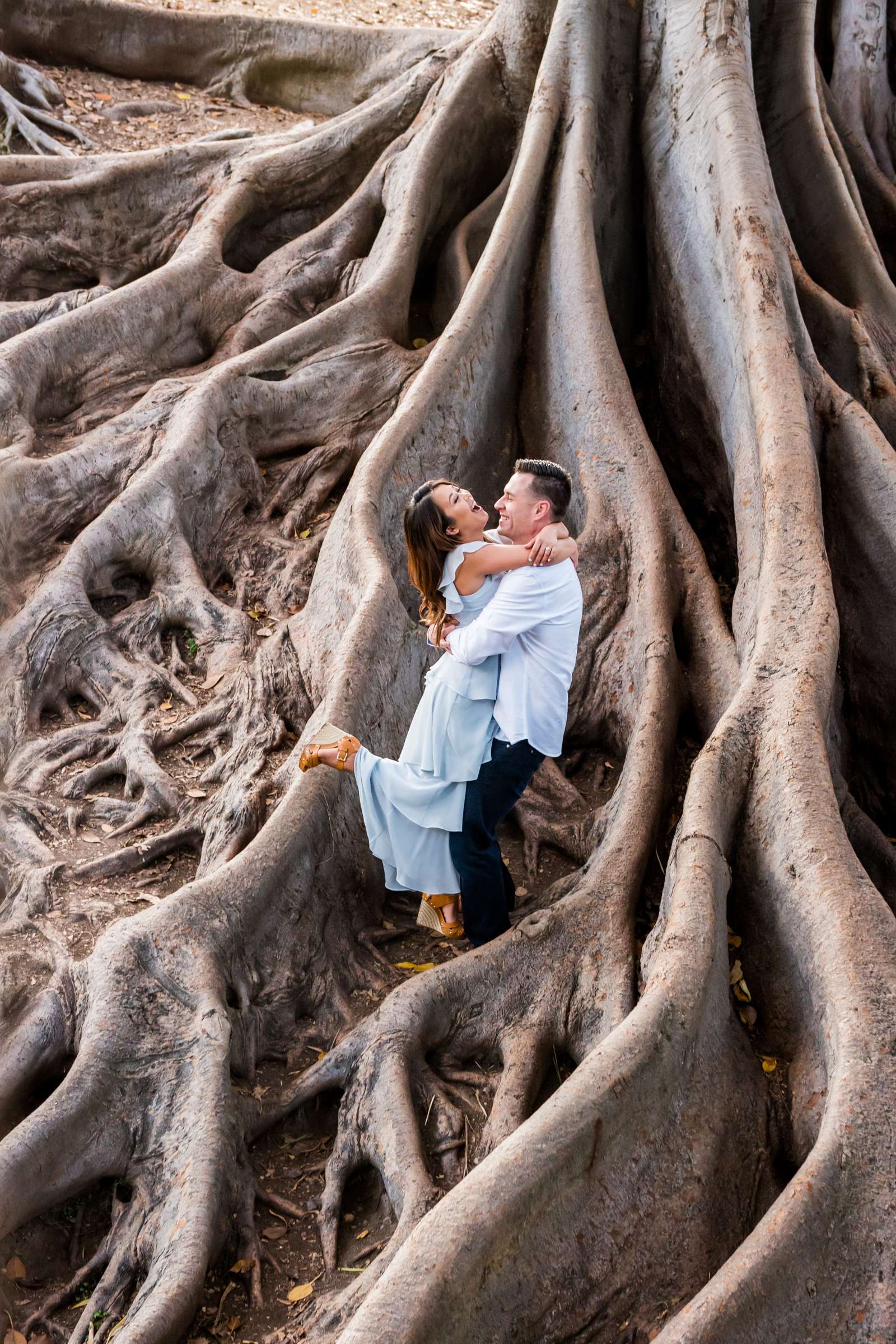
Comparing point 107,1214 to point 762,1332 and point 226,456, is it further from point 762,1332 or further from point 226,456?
point 226,456

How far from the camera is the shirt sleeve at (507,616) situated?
11.1 ft

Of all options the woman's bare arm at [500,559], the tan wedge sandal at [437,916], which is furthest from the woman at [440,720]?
the tan wedge sandal at [437,916]

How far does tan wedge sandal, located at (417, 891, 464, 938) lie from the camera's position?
393cm

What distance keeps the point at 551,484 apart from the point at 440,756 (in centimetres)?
91

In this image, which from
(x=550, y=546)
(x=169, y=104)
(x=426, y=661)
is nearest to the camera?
(x=550, y=546)

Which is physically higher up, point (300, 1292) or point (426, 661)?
point (426, 661)

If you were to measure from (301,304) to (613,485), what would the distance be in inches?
113

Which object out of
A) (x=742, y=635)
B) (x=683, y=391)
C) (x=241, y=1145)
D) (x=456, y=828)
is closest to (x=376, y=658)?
(x=456, y=828)

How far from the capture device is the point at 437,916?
3973 millimetres

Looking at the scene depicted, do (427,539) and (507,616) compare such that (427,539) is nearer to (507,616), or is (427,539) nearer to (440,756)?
(507,616)

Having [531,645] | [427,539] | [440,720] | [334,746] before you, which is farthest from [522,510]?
[334,746]

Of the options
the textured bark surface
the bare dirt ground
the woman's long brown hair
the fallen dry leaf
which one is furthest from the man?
the bare dirt ground

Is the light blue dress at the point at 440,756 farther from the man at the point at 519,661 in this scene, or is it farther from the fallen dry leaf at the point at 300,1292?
the fallen dry leaf at the point at 300,1292

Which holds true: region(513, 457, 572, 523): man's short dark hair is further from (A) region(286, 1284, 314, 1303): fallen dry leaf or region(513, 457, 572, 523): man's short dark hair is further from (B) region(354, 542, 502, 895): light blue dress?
(A) region(286, 1284, 314, 1303): fallen dry leaf
